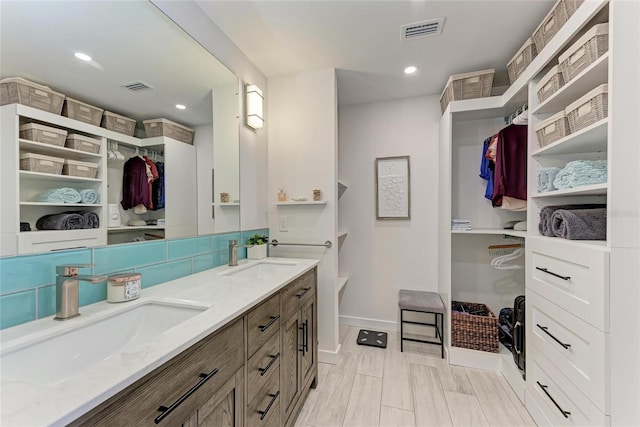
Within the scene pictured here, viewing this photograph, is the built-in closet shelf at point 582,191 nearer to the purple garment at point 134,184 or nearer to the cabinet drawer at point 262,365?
the cabinet drawer at point 262,365

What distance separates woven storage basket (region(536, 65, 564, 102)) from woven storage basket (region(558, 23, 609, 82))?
0.13 ft

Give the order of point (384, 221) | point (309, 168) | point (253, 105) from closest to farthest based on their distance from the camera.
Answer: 1. point (253, 105)
2. point (309, 168)
3. point (384, 221)

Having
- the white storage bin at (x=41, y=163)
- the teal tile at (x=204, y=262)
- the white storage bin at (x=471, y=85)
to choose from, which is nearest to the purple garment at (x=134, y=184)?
the white storage bin at (x=41, y=163)

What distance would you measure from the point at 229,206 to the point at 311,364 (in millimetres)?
1269

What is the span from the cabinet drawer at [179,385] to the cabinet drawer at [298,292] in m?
0.43

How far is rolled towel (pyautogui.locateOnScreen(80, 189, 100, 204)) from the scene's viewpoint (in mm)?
1013

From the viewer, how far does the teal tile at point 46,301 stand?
2.84ft

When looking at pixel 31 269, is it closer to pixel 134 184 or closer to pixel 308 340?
pixel 134 184

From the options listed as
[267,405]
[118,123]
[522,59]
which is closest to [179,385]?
[267,405]

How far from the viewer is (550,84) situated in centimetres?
150

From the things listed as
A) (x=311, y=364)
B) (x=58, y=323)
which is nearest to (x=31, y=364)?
(x=58, y=323)

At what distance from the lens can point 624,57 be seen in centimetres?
103

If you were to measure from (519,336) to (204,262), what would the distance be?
228 centimetres

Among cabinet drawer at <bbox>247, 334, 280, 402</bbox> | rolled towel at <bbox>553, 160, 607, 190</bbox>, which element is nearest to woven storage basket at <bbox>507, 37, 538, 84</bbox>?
rolled towel at <bbox>553, 160, 607, 190</bbox>
